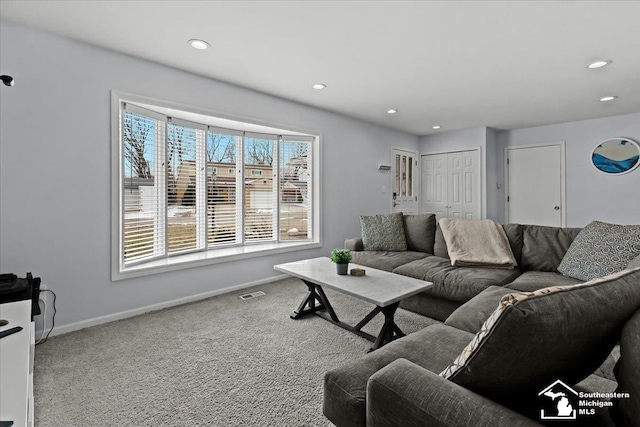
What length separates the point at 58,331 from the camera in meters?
2.45

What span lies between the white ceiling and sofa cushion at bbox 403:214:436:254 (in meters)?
1.58

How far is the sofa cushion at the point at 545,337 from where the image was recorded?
0.73m

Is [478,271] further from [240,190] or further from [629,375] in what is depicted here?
[240,190]

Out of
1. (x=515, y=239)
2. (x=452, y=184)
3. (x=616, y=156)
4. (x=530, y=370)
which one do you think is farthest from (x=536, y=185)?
(x=530, y=370)

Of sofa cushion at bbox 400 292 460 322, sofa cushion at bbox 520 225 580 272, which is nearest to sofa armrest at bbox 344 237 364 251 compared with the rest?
sofa cushion at bbox 400 292 460 322

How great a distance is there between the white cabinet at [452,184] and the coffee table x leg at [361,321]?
4006 millimetres

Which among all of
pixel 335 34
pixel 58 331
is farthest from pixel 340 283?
pixel 58 331

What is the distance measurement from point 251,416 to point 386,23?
268 cm

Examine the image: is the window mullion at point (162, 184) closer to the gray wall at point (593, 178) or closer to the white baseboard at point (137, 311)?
the white baseboard at point (137, 311)

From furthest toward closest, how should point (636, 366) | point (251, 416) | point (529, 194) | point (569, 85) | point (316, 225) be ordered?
point (529, 194) → point (316, 225) → point (569, 85) → point (251, 416) → point (636, 366)

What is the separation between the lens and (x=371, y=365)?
4.13 feet

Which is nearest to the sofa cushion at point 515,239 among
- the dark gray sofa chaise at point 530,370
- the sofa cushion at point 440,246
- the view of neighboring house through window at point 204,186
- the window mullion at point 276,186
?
the sofa cushion at point 440,246

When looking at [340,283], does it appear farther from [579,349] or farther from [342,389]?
[579,349]

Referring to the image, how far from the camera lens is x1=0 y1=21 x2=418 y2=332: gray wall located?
226 centimetres
